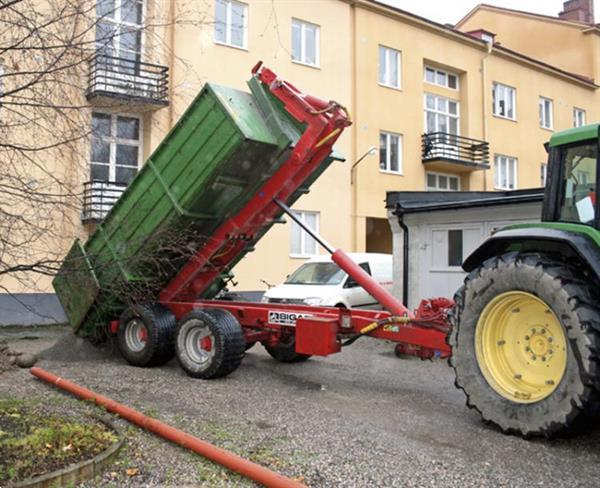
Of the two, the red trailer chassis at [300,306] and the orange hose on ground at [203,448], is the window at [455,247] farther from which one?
the orange hose on ground at [203,448]

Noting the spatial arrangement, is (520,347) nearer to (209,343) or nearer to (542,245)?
(542,245)

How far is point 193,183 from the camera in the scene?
7246 millimetres

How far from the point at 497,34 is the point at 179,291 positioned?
28.8m

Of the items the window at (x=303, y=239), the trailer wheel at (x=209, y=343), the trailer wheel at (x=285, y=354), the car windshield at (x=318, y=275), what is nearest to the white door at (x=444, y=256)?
the car windshield at (x=318, y=275)

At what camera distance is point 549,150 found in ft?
17.4

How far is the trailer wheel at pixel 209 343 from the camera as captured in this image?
741 centimetres

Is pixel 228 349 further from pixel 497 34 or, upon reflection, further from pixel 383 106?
pixel 497 34

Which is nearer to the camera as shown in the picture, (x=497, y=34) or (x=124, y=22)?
(x=124, y=22)

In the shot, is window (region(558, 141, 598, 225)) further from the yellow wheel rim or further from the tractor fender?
the yellow wheel rim

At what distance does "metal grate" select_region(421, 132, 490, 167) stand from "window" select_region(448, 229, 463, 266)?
10704 mm

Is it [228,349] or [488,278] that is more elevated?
[488,278]

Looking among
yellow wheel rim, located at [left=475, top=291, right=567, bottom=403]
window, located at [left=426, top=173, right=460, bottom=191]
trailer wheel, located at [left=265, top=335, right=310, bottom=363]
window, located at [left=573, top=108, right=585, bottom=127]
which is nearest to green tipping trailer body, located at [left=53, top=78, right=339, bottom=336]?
trailer wheel, located at [left=265, top=335, right=310, bottom=363]

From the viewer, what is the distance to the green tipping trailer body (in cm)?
686

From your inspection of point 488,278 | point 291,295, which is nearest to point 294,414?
point 488,278
